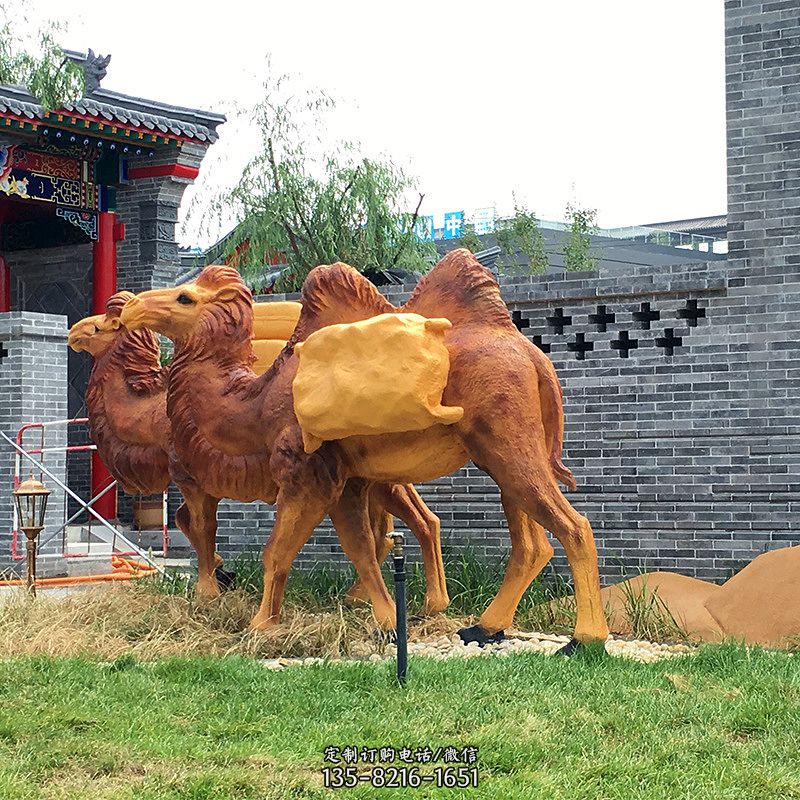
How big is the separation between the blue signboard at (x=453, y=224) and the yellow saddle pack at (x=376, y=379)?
2378 cm

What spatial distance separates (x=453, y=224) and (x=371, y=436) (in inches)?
1144

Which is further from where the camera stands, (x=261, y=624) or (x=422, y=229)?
(x=422, y=229)

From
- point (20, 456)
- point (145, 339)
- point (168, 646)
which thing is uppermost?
point (145, 339)

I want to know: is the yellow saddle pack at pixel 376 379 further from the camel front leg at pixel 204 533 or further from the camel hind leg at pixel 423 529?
the camel front leg at pixel 204 533

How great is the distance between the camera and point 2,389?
12586mm

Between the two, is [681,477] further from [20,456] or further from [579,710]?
[20,456]

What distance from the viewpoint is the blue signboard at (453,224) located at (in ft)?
105

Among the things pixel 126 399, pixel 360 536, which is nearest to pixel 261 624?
pixel 360 536

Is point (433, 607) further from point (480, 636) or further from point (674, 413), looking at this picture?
point (674, 413)

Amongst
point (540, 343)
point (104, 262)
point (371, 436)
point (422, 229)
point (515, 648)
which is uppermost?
point (422, 229)

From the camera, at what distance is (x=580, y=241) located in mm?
28016

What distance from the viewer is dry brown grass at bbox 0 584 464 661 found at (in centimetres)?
775

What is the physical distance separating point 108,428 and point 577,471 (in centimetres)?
348

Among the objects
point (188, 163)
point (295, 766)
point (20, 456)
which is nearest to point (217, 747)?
point (295, 766)
